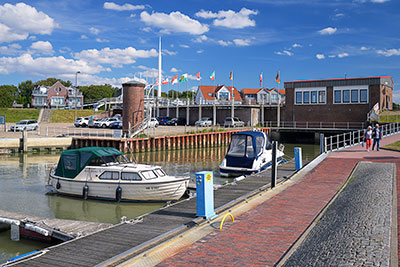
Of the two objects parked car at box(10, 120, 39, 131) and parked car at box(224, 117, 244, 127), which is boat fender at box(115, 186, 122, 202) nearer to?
parked car at box(10, 120, 39, 131)

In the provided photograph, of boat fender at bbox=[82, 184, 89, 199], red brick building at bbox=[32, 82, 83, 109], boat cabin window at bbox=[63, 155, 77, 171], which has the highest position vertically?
red brick building at bbox=[32, 82, 83, 109]

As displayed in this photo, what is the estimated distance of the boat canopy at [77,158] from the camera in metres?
18.4

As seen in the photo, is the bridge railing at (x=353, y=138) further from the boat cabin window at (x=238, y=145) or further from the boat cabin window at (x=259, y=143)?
the boat cabin window at (x=238, y=145)

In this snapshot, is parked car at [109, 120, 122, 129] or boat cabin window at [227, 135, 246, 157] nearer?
boat cabin window at [227, 135, 246, 157]

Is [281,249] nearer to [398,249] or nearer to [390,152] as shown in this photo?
[398,249]

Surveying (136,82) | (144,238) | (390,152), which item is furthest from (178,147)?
(144,238)

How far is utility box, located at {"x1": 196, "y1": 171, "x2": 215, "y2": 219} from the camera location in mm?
10719

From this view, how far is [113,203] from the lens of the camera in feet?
57.5

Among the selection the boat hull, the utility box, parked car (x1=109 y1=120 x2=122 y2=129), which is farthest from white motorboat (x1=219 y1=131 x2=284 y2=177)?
parked car (x1=109 y1=120 x2=122 y2=129)

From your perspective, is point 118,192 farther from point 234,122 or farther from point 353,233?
point 234,122

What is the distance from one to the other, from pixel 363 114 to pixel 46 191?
4752 cm

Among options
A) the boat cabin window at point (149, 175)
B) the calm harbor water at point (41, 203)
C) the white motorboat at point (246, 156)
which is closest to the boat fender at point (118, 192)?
the calm harbor water at point (41, 203)

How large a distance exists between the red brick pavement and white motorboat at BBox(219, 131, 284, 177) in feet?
20.2

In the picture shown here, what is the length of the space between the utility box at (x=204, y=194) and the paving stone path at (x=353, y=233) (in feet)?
9.63
